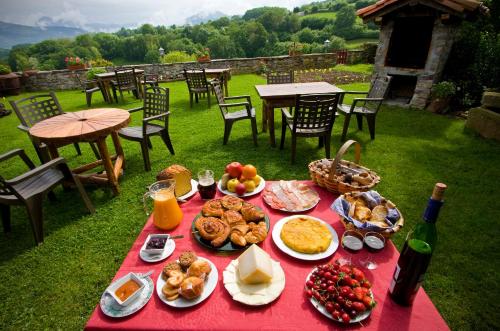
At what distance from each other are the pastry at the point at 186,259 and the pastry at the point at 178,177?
71cm

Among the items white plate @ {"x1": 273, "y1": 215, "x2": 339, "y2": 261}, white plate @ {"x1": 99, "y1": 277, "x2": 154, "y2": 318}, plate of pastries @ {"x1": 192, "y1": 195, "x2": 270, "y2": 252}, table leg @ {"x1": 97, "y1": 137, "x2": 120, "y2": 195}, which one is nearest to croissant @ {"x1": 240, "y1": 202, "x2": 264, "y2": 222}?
plate of pastries @ {"x1": 192, "y1": 195, "x2": 270, "y2": 252}

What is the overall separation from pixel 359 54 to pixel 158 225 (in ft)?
50.6

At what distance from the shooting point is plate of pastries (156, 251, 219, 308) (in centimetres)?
123

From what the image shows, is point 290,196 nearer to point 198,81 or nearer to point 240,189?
point 240,189

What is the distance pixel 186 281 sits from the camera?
1255mm

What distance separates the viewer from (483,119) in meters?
5.02

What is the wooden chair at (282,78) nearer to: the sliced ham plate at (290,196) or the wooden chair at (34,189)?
the sliced ham plate at (290,196)

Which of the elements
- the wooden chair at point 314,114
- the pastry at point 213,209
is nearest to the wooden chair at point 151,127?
the wooden chair at point 314,114

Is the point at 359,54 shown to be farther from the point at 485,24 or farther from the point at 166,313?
the point at 166,313

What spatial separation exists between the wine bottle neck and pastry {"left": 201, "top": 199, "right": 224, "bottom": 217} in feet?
4.01

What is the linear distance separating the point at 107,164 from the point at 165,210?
241cm

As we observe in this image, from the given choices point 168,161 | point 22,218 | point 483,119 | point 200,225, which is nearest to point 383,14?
point 483,119

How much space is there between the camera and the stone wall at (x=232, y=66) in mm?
11430

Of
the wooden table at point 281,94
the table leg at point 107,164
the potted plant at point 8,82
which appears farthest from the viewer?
the potted plant at point 8,82
